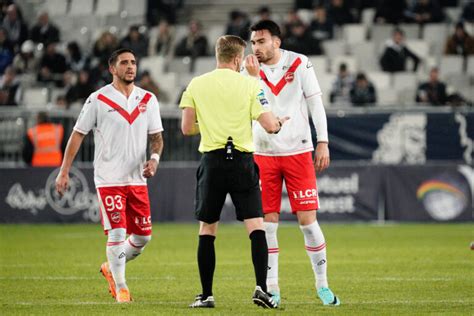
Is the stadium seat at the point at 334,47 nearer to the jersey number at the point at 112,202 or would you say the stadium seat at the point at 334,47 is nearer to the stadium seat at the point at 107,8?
the stadium seat at the point at 107,8

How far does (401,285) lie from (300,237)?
25.4 ft

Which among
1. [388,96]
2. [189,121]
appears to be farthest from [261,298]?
[388,96]

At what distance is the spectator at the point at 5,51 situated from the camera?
95.4 ft

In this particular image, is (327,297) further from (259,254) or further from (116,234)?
(116,234)

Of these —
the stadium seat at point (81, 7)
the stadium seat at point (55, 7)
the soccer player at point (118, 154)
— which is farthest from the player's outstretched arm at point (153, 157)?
the stadium seat at point (55, 7)

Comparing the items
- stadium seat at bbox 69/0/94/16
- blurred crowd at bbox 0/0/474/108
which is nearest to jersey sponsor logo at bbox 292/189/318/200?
blurred crowd at bbox 0/0/474/108

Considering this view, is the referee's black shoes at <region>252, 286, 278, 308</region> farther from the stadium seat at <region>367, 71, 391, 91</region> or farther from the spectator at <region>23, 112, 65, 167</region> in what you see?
the stadium seat at <region>367, 71, 391, 91</region>

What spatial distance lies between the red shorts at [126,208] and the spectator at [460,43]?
1683cm

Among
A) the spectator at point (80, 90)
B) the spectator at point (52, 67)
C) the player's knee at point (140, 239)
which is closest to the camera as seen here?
the player's knee at point (140, 239)

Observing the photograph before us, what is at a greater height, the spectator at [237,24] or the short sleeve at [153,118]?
the spectator at [237,24]

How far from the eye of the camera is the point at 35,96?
28250mm

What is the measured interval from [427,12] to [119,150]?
18.6 meters

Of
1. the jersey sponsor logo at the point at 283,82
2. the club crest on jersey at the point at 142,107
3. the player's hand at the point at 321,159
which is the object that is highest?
the jersey sponsor logo at the point at 283,82

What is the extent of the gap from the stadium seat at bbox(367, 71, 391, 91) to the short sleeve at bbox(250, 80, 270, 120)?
17476 mm
